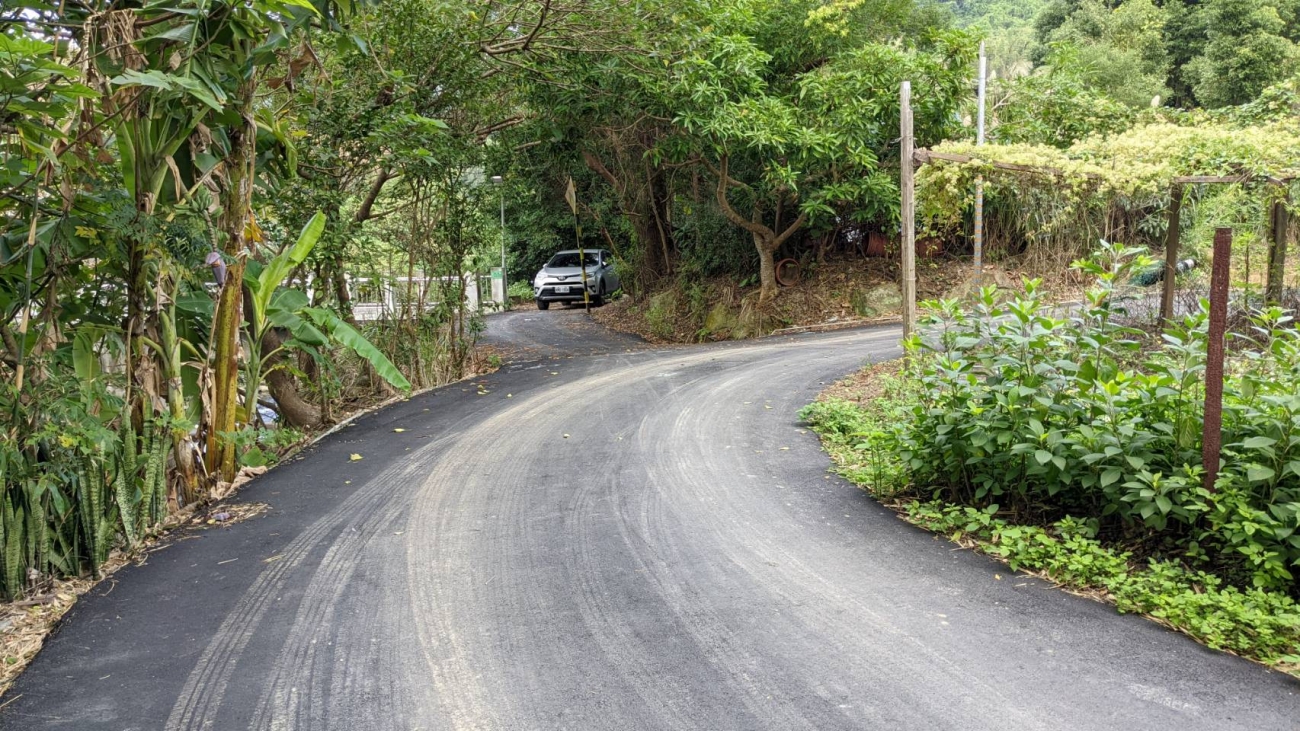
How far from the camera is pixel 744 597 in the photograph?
168 inches

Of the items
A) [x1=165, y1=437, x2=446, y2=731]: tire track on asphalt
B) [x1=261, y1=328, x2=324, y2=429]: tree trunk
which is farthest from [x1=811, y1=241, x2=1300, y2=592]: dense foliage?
[x1=261, y1=328, x2=324, y2=429]: tree trunk

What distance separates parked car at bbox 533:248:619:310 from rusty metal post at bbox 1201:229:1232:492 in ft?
72.3

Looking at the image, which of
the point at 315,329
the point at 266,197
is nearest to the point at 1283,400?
the point at 315,329

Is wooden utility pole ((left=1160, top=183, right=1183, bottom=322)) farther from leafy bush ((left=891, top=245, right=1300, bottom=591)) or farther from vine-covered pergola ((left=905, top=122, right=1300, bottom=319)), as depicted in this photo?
leafy bush ((left=891, top=245, right=1300, bottom=591))

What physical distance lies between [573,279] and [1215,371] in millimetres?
22693

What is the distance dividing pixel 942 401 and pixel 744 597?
7.09 ft

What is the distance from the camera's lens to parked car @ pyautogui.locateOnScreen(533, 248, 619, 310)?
1026 inches

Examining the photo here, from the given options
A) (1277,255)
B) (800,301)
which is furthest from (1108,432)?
(800,301)

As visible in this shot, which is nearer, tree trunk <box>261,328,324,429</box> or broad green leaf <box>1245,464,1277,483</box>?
broad green leaf <box>1245,464,1277,483</box>

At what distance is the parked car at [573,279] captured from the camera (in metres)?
26.1

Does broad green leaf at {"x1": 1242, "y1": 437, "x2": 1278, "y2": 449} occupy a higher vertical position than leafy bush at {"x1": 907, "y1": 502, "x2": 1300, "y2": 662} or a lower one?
higher

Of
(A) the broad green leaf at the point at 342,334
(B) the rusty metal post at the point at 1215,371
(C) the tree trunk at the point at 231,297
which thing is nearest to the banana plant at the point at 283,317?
(A) the broad green leaf at the point at 342,334

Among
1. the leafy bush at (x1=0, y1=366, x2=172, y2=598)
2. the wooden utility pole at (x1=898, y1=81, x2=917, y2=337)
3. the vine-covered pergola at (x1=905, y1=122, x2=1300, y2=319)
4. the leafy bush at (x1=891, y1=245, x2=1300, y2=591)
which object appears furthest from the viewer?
the vine-covered pergola at (x1=905, y1=122, x2=1300, y2=319)

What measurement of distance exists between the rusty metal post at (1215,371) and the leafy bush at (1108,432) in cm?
7
